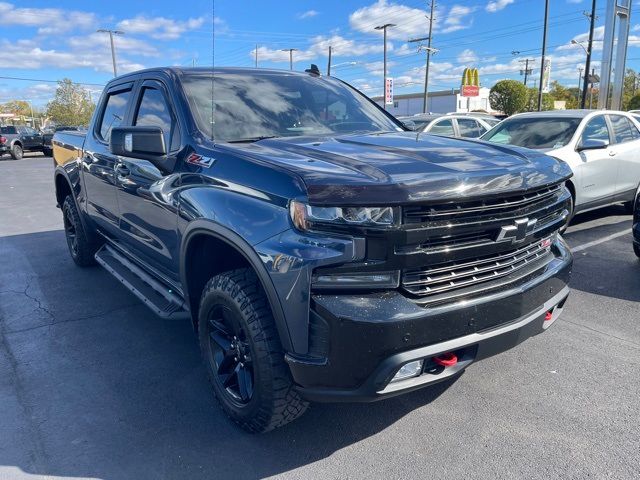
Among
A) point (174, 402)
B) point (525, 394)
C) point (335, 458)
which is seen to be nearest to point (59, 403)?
point (174, 402)

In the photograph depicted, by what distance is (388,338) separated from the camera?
2.09m

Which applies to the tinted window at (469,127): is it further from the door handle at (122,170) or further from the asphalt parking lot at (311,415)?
the door handle at (122,170)

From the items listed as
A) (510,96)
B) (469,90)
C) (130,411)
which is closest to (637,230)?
(130,411)

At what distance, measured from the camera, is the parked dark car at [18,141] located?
78.8 ft

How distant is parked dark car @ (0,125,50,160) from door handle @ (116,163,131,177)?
2388 centimetres

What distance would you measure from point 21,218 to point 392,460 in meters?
8.93

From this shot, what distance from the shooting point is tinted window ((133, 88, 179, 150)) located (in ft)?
10.6


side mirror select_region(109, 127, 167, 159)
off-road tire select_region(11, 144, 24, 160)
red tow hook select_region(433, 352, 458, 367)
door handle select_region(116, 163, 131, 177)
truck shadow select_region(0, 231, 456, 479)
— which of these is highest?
side mirror select_region(109, 127, 167, 159)

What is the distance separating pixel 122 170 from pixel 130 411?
5.98 ft

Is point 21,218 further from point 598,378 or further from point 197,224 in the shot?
point 598,378

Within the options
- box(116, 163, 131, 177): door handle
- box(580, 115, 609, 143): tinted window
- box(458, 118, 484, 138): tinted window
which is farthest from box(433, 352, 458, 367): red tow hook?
box(458, 118, 484, 138): tinted window

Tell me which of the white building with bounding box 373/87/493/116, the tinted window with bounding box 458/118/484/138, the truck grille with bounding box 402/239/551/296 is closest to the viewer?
the truck grille with bounding box 402/239/551/296

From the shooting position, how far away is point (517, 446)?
2580 millimetres

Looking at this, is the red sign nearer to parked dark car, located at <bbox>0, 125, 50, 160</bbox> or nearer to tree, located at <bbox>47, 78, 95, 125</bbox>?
parked dark car, located at <bbox>0, 125, 50, 160</bbox>
